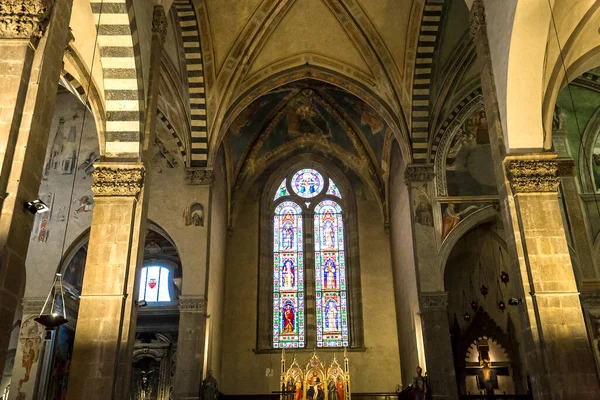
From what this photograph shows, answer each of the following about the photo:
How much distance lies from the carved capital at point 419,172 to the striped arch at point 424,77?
18cm

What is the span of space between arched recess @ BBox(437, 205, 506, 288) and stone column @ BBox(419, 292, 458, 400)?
3.41 ft

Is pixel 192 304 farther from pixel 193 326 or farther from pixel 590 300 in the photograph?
pixel 590 300

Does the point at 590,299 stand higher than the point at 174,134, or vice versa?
the point at 174,134

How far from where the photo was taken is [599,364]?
13883 millimetres

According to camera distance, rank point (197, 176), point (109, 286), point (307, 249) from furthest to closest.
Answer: point (307, 249) → point (197, 176) → point (109, 286)

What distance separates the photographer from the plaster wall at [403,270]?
16.4 m

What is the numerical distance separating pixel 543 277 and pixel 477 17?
15.6ft

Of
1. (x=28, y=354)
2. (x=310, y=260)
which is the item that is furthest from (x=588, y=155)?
(x=28, y=354)

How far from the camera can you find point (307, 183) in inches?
876

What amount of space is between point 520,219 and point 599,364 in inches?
293

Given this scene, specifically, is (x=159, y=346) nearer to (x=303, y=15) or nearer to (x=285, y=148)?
(x=285, y=148)

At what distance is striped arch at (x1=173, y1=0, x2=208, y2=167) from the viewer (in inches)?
589

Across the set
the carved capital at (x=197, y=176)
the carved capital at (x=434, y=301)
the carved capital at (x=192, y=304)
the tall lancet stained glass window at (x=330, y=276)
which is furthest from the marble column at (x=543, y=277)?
the tall lancet stained glass window at (x=330, y=276)

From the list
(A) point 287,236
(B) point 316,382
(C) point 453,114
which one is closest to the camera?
(C) point 453,114
